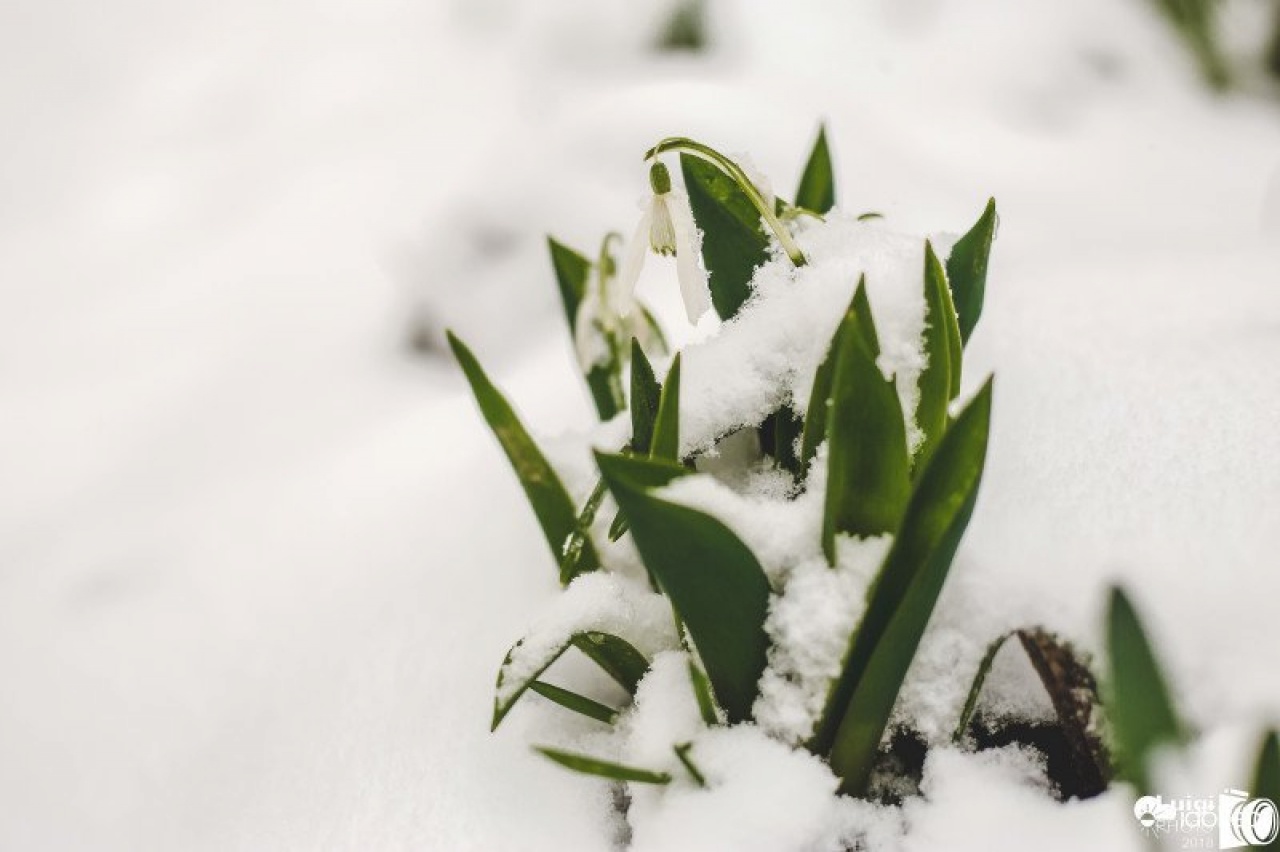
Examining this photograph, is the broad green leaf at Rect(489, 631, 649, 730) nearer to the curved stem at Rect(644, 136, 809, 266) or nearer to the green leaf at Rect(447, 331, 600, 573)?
the green leaf at Rect(447, 331, 600, 573)

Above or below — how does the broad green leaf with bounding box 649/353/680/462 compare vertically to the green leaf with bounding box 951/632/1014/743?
above

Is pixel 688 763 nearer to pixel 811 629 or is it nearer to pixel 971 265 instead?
pixel 811 629

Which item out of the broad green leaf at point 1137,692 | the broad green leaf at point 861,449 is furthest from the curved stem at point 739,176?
the broad green leaf at point 1137,692

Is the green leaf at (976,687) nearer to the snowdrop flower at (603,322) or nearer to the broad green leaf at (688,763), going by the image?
the broad green leaf at (688,763)

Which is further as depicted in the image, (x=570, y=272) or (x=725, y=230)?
(x=570, y=272)

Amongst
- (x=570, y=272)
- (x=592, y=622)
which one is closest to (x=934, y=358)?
(x=592, y=622)

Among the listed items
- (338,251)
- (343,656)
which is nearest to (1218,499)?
(343,656)

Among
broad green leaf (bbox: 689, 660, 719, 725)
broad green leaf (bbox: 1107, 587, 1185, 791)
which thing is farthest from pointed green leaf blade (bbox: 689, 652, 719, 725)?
broad green leaf (bbox: 1107, 587, 1185, 791)
